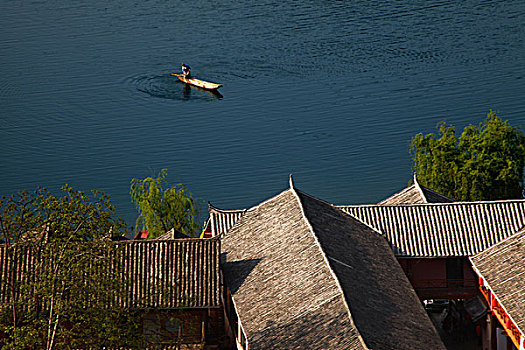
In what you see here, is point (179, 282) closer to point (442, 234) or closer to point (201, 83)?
point (442, 234)

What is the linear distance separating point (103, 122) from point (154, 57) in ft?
53.7

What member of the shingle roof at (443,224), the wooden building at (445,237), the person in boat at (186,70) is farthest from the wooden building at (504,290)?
the person in boat at (186,70)

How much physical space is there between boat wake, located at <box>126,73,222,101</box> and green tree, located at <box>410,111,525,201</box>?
3271 cm

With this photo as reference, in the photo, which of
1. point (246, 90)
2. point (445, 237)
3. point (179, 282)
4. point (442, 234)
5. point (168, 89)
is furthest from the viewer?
point (168, 89)

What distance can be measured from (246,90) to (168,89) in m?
8.56

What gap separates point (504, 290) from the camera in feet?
103

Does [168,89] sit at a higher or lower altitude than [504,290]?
higher

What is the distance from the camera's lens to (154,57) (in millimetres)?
90250

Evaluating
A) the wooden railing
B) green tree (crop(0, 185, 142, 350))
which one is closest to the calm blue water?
the wooden railing

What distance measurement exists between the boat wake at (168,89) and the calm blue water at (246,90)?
0.57ft

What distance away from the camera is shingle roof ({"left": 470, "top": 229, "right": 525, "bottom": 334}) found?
98.9 feet

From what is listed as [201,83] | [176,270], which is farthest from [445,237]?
[201,83]

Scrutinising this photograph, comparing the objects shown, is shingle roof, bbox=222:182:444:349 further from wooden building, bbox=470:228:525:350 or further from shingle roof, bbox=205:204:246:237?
wooden building, bbox=470:228:525:350

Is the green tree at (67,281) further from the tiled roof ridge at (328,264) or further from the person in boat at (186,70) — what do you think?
the person in boat at (186,70)
